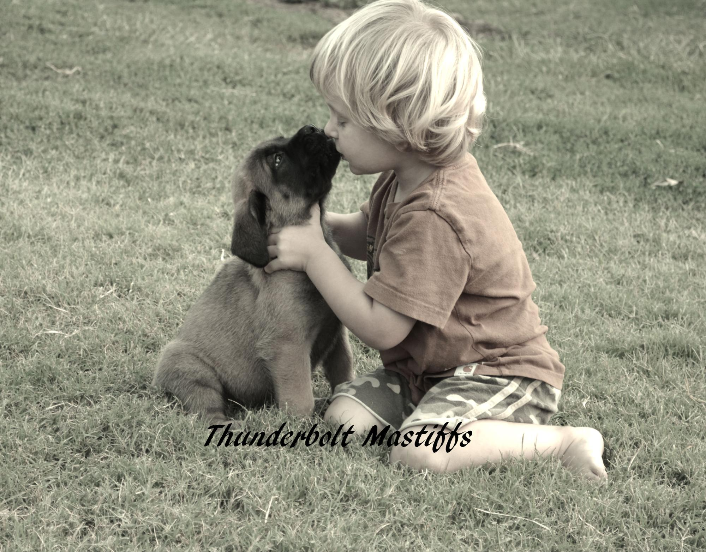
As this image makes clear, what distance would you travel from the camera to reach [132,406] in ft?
11.1

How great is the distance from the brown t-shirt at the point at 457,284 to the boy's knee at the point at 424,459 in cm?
35

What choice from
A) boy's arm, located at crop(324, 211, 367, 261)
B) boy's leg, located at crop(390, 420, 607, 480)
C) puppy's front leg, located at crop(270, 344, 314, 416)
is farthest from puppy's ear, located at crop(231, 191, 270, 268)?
boy's leg, located at crop(390, 420, 607, 480)

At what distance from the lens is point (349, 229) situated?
152 inches

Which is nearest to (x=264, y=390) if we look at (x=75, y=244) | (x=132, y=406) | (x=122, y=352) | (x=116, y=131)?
(x=132, y=406)

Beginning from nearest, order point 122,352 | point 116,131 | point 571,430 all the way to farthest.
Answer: point 571,430
point 122,352
point 116,131

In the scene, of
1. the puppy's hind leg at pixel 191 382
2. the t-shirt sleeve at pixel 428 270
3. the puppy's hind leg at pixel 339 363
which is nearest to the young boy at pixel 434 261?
the t-shirt sleeve at pixel 428 270

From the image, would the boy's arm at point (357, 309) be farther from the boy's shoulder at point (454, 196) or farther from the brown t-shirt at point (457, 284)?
the boy's shoulder at point (454, 196)

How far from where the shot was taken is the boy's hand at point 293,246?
3248 millimetres

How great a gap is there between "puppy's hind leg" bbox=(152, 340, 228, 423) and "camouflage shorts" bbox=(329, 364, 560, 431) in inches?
22.3

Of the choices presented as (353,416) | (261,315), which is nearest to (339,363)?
(353,416)

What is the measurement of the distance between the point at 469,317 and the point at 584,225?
2.88 meters

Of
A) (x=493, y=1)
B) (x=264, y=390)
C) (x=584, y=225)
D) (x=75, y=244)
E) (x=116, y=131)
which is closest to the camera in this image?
(x=264, y=390)

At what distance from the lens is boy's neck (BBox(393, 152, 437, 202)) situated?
10.4 ft

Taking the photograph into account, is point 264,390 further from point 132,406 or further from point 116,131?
point 116,131
